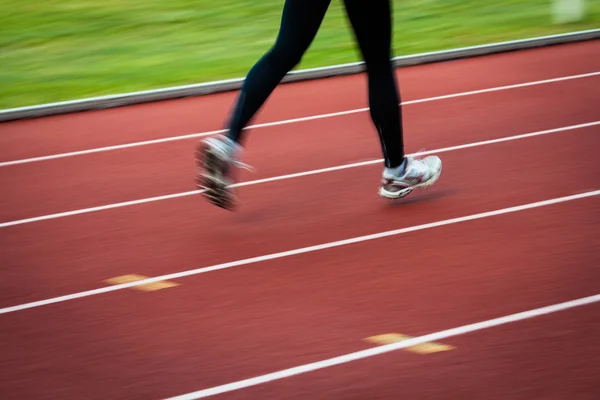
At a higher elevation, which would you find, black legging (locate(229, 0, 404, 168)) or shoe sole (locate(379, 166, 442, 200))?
black legging (locate(229, 0, 404, 168))

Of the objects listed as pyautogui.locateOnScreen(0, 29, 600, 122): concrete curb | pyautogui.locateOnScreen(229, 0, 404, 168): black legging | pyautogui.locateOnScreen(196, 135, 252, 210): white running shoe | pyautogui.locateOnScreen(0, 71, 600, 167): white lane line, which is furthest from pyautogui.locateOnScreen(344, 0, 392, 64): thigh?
pyautogui.locateOnScreen(0, 29, 600, 122): concrete curb

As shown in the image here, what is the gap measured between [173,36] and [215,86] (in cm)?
323

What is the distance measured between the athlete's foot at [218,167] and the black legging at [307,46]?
12 centimetres

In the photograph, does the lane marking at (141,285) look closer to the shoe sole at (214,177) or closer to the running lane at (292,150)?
the shoe sole at (214,177)

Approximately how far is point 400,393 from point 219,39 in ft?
26.5

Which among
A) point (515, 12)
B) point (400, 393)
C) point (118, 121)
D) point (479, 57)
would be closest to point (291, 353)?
point (400, 393)

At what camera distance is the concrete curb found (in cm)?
809

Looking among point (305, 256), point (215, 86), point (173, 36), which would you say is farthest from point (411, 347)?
point (173, 36)

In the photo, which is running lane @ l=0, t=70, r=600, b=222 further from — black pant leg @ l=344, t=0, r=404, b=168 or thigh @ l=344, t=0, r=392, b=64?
thigh @ l=344, t=0, r=392, b=64

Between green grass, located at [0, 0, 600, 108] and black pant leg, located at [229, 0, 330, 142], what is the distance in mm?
3680

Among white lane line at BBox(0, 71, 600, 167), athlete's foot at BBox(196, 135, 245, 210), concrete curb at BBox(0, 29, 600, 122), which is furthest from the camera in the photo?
concrete curb at BBox(0, 29, 600, 122)

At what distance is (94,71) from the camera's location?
9883 millimetres

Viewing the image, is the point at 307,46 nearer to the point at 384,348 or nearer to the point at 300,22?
the point at 300,22

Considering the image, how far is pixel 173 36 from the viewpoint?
1159 cm
